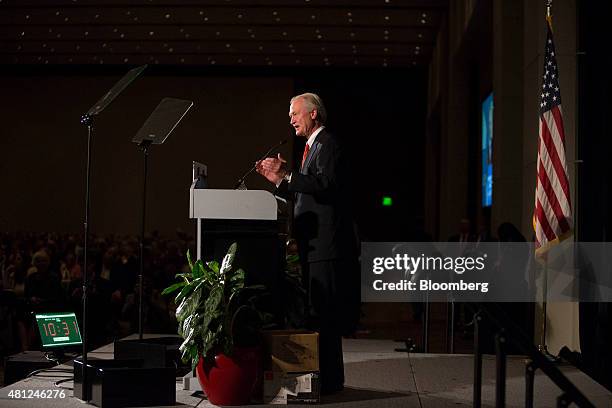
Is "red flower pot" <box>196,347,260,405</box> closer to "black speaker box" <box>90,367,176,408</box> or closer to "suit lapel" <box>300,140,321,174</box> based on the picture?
"black speaker box" <box>90,367,176,408</box>

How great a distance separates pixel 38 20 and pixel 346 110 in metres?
9.73

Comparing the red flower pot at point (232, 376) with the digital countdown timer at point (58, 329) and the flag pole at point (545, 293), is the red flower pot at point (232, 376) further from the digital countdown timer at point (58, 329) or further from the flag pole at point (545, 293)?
the flag pole at point (545, 293)

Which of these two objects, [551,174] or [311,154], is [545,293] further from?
[311,154]

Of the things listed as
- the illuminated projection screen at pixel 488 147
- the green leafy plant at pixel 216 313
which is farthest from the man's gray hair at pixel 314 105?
the illuminated projection screen at pixel 488 147

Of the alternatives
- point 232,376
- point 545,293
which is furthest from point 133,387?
point 545,293

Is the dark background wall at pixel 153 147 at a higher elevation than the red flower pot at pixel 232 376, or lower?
higher

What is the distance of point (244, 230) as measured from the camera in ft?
17.8

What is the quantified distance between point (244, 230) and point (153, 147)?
840 inches

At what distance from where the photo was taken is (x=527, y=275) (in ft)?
31.2

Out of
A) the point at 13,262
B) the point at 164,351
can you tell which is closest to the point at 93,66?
the point at 13,262

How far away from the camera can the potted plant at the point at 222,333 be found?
4902mm

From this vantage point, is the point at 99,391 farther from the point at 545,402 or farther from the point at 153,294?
the point at 153,294

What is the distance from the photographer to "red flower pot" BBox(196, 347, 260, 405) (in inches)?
193

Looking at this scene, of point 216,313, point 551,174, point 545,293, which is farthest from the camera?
point 545,293
